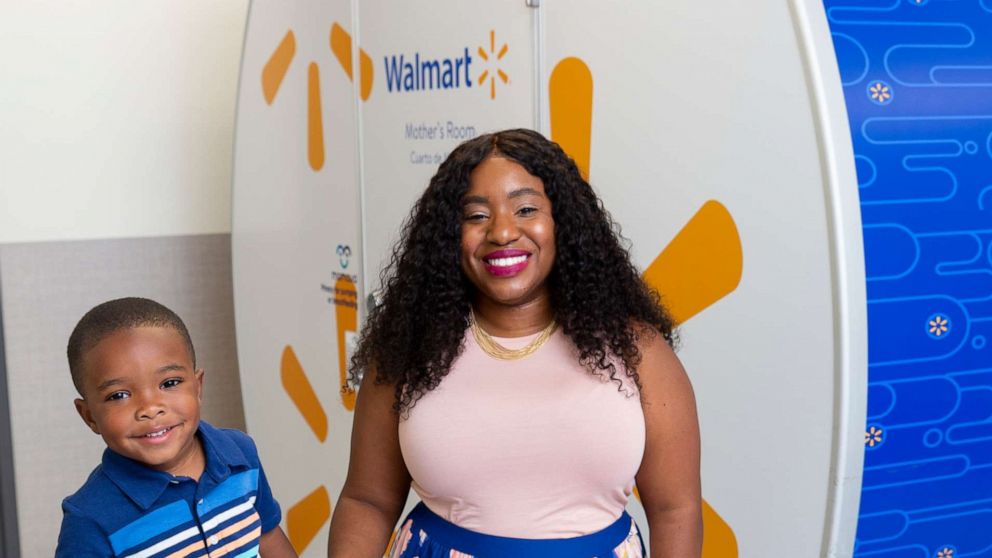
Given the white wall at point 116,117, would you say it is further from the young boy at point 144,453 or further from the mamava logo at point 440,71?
the young boy at point 144,453

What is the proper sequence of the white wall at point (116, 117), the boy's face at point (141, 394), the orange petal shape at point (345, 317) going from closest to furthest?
the boy's face at point (141, 394) → the orange petal shape at point (345, 317) → the white wall at point (116, 117)

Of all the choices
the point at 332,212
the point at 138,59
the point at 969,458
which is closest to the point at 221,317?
the point at 138,59

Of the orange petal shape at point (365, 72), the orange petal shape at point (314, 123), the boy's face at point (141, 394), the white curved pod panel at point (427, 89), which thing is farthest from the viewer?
the orange petal shape at point (314, 123)

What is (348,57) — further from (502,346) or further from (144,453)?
(144,453)

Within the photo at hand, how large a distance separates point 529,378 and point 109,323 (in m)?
0.54

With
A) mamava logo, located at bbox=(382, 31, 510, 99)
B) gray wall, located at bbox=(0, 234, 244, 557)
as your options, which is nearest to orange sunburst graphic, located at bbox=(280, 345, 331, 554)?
gray wall, located at bbox=(0, 234, 244, 557)

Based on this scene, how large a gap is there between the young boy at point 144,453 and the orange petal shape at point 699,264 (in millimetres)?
741

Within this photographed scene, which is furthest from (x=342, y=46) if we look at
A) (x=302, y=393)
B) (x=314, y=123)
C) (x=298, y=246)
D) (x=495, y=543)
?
(x=495, y=543)

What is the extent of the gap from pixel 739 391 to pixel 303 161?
1626 millimetres

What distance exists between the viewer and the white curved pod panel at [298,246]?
9.27 ft

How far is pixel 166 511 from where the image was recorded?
1.40 meters

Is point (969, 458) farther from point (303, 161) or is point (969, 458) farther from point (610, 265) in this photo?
point (303, 161)

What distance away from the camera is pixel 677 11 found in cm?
175

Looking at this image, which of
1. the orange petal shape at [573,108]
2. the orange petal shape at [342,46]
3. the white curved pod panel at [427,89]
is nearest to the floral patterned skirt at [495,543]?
the orange petal shape at [573,108]
